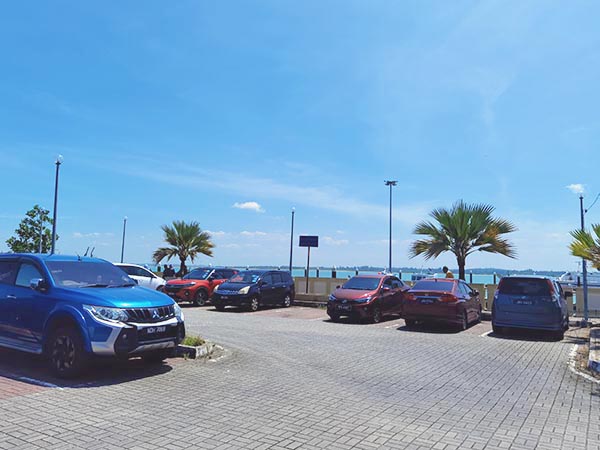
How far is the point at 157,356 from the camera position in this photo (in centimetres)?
807

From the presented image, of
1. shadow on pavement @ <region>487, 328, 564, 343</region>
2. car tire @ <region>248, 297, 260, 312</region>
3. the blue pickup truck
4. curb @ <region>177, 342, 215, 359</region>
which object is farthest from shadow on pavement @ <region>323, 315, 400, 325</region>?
the blue pickup truck

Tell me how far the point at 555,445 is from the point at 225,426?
3.31 meters

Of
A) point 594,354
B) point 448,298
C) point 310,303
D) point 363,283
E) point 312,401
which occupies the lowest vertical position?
point 312,401

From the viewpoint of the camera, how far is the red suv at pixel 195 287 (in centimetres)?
2100

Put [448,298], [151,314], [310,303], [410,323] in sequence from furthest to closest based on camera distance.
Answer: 1. [310,303]
2. [410,323]
3. [448,298]
4. [151,314]

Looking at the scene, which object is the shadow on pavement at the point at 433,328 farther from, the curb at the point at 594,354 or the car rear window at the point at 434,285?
the curb at the point at 594,354

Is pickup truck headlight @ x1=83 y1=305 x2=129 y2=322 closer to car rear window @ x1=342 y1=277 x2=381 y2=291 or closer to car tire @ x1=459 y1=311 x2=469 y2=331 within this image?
car tire @ x1=459 y1=311 x2=469 y2=331

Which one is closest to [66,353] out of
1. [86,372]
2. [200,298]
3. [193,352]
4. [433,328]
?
[86,372]

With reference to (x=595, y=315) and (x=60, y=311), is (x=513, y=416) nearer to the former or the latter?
(x=60, y=311)

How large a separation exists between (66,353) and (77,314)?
2.08 feet

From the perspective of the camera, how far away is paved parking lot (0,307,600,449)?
16.1 feet


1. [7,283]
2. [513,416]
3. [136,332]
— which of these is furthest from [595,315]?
[7,283]

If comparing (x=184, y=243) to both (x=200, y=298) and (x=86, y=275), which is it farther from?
(x=86, y=275)

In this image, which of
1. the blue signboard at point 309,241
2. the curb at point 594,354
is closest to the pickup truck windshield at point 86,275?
the curb at point 594,354
